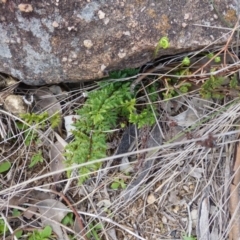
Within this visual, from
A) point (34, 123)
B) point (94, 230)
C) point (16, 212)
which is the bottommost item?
point (94, 230)

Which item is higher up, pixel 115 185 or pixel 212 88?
pixel 212 88

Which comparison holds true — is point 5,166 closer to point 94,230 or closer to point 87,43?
point 94,230

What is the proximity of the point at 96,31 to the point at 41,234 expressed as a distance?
3.17 ft

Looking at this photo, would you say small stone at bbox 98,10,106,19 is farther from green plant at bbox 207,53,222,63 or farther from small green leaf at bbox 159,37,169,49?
green plant at bbox 207,53,222,63

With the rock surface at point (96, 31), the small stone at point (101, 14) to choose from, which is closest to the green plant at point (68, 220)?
the rock surface at point (96, 31)

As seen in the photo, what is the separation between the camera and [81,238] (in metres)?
2.05

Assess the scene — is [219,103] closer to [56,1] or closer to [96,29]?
[96,29]

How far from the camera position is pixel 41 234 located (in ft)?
6.77

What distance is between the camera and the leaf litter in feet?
6.70

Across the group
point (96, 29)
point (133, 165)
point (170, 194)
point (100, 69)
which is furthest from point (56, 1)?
point (170, 194)

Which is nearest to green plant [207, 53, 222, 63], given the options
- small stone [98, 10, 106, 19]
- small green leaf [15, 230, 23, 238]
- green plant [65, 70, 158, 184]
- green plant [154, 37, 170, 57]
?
green plant [154, 37, 170, 57]

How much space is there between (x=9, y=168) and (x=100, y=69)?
2.20ft

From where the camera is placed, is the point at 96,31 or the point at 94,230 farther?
the point at 94,230

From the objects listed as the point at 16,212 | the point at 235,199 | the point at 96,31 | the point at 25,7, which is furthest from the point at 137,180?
the point at 25,7
